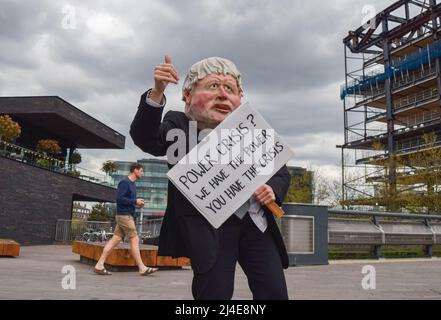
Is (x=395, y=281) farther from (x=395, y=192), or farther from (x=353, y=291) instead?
(x=395, y=192)

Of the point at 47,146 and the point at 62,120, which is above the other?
the point at 62,120

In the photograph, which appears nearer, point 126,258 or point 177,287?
point 177,287

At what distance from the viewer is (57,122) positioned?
26.3 metres

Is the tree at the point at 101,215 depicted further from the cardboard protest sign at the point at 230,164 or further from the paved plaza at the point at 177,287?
the cardboard protest sign at the point at 230,164

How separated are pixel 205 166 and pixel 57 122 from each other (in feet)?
85.0

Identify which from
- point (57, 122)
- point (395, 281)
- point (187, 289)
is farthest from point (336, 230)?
point (57, 122)

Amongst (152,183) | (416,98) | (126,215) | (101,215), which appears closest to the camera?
(126,215)

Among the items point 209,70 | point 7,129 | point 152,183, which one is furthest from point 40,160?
point 152,183

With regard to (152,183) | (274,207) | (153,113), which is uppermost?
(152,183)

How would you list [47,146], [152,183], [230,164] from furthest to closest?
[152,183]
[47,146]
[230,164]

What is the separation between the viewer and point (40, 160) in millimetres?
22359

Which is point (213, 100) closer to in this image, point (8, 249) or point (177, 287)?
point (177, 287)

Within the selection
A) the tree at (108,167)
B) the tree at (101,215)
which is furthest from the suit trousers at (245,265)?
the tree at (101,215)

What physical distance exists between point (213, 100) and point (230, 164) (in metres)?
0.43
